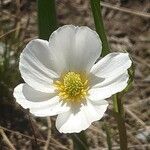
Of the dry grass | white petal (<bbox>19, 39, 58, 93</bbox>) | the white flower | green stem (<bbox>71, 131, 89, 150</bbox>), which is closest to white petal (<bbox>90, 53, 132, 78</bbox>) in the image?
the white flower

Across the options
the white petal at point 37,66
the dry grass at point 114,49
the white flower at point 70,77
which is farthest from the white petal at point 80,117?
the dry grass at point 114,49

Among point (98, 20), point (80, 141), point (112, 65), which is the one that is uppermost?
point (98, 20)

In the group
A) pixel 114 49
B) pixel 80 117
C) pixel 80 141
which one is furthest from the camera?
pixel 114 49

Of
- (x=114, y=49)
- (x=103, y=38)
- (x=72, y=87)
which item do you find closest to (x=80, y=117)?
(x=72, y=87)

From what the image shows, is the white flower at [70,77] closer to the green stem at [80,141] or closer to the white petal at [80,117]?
the white petal at [80,117]

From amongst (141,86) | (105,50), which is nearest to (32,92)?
(105,50)

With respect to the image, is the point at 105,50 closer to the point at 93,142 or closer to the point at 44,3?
the point at 44,3

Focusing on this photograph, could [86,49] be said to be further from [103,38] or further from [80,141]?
[80,141]
